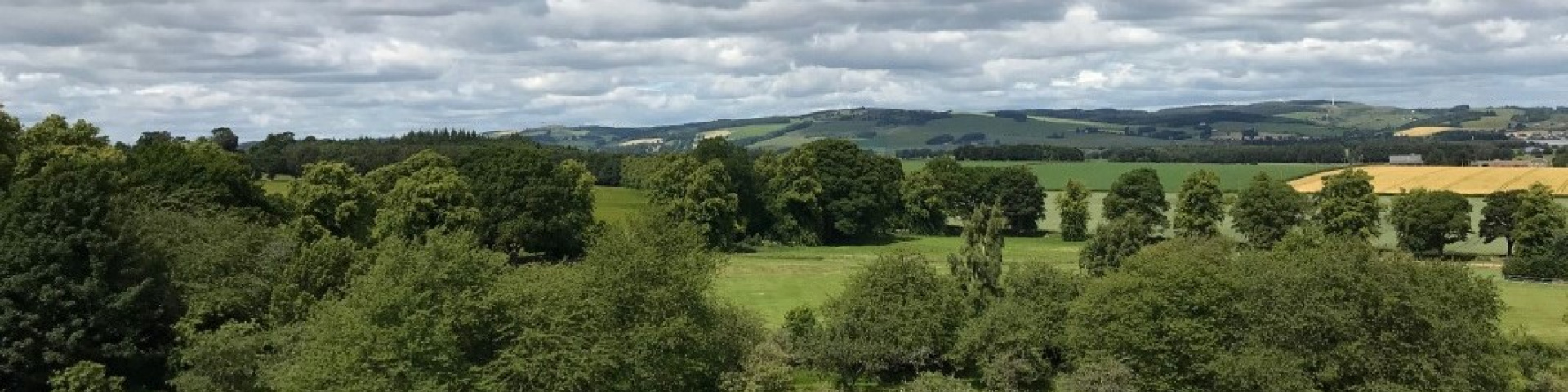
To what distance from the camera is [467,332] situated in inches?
1292

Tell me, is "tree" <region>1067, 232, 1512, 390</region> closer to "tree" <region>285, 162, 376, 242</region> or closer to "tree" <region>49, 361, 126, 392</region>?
"tree" <region>49, 361, 126, 392</region>

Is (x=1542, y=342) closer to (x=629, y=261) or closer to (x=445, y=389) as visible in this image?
(x=629, y=261)

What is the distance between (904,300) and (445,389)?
53.5ft

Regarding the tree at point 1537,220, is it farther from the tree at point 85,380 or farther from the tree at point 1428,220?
the tree at point 85,380

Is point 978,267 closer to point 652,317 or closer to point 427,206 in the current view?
point 652,317

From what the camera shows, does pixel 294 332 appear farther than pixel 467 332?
Yes

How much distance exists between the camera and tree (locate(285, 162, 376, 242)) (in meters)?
57.3

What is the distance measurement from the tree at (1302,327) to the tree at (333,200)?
3432 cm

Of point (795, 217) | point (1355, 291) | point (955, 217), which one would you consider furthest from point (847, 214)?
point (1355, 291)

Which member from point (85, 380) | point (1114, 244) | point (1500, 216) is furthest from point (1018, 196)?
point (85, 380)

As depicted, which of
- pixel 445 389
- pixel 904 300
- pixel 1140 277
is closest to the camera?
pixel 445 389

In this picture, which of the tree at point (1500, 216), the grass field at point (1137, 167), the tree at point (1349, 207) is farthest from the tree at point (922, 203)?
the tree at point (1500, 216)

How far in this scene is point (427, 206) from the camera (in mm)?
64000

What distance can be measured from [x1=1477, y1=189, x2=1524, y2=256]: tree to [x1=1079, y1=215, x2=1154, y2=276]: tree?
3370 cm
